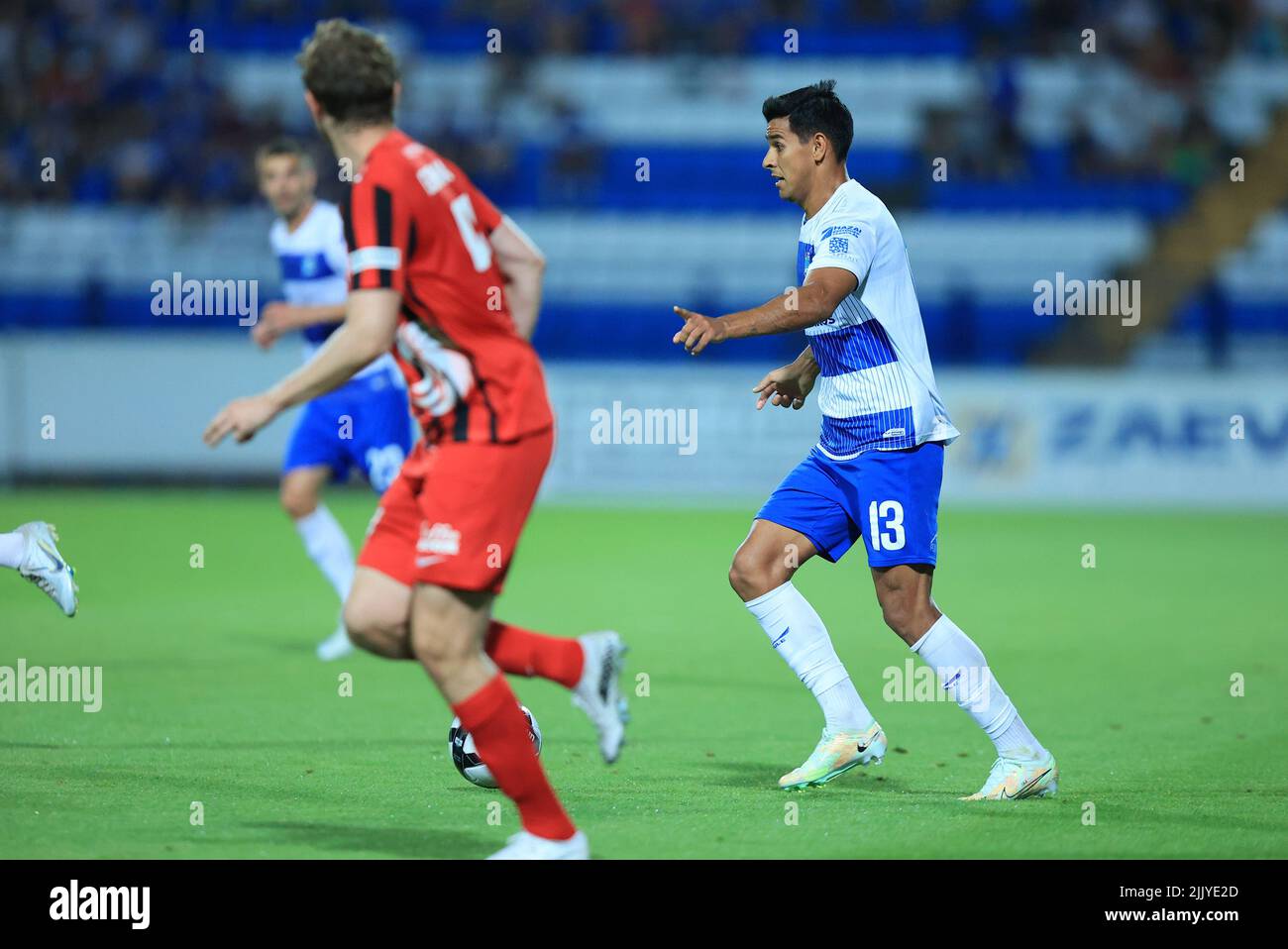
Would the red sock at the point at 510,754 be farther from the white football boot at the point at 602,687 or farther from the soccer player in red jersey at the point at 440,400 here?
the white football boot at the point at 602,687

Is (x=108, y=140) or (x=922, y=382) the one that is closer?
(x=922, y=382)

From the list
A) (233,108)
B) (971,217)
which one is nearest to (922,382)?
(971,217)

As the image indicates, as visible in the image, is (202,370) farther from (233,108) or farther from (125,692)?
(125,692)

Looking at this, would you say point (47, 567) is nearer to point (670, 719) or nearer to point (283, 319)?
point (283, 319)

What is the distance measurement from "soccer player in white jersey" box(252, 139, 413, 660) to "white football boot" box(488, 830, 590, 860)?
14.9 feet

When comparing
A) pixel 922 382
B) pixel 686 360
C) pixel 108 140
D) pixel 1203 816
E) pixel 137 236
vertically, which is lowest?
pixel 1203 816

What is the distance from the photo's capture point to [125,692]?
8.15 m

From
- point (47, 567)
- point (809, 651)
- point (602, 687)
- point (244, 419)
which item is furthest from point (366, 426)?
point (244, 419)

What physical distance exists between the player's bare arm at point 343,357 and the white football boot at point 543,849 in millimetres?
1298

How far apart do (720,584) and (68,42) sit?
16445 mm

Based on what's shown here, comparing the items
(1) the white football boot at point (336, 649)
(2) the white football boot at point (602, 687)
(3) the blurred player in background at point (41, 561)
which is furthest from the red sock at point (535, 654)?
(1) the white football boot at point (336, 649)

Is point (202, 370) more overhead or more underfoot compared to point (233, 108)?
more underfoot

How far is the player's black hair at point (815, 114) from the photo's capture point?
6.16m

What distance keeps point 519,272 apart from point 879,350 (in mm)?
1628
